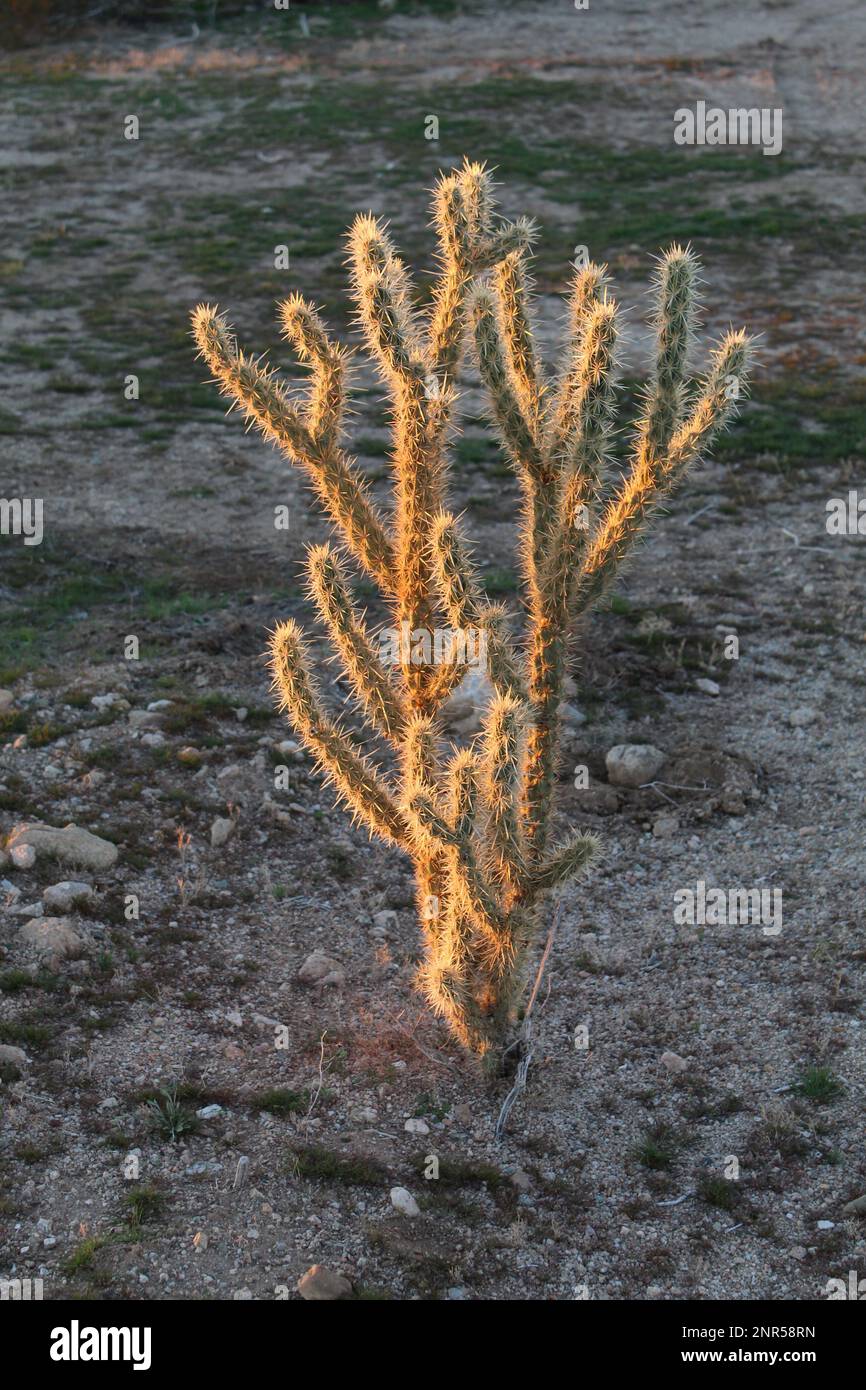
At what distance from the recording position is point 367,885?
591 cm

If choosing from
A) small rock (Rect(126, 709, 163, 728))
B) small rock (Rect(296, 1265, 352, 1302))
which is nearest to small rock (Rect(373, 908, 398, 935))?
small rock (Rect(126, 709, 163, 728))

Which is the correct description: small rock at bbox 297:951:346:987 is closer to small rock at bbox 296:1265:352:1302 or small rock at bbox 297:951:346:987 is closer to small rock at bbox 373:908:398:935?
small rock at bbox 373:908:398:935

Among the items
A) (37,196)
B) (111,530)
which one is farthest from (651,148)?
(111,530)

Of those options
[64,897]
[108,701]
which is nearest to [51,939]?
[64,897]

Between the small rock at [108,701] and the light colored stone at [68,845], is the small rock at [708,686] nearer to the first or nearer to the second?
the small rock at [108,701]

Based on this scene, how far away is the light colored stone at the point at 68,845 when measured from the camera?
18.3ft

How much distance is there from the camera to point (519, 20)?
80.6ft

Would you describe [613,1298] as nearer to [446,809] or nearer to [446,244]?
[446,809]

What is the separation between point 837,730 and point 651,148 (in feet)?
42.9

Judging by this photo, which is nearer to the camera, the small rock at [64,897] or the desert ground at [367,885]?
the desert ground at [367,885]

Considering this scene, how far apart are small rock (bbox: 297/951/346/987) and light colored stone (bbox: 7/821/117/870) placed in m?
0.96

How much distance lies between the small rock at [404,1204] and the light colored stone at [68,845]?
199cm

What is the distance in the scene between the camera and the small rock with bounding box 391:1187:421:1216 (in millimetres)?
4262

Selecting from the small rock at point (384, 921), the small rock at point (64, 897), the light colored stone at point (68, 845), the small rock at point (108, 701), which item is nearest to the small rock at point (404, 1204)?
the small rock at point (384, 921)
